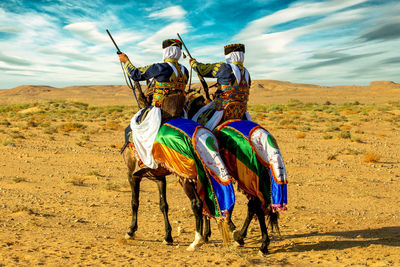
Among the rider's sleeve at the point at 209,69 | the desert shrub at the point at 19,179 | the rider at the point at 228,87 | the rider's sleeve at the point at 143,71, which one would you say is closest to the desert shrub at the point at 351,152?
the rider at the point at 228,87

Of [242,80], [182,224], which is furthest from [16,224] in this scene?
[242,80]

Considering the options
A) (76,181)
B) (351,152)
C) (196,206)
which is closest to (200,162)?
(196,206)

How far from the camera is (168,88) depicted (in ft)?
17.8

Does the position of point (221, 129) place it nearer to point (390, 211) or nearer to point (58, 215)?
point (58, 215)

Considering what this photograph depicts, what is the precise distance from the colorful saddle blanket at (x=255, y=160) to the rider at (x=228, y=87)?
9.3 inches

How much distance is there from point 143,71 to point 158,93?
1.42 feet

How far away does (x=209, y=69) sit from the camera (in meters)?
5.61

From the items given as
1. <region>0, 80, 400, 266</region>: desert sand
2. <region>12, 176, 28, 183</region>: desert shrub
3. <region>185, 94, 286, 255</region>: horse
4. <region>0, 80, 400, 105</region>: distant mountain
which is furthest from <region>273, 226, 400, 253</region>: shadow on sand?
<region>0, 80, 400, 105</region>: distant mountain

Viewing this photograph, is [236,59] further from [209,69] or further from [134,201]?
[134,201]

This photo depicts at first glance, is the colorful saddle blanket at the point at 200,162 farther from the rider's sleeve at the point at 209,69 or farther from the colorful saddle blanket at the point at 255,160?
the rider's sleeve at the point at 209,69

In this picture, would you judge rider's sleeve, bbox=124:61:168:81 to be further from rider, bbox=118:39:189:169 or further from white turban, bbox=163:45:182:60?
white turban, bbox=163:45:182:60

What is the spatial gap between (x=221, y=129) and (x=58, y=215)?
3.98 m

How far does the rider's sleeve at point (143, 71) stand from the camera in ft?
17.5

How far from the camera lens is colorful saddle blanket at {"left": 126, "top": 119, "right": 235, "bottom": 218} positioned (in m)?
4.86
